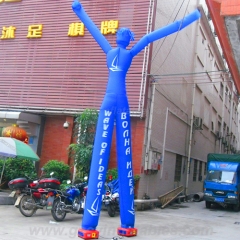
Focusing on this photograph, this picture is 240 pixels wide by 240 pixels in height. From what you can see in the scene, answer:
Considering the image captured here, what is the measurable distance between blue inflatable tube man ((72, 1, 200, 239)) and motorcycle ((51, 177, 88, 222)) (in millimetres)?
2074

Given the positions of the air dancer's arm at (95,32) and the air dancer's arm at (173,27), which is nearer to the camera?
the air dancer's arm at (173,27)

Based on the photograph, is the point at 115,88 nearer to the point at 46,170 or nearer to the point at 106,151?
the point at 106,151

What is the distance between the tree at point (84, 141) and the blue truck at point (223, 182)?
19.7ft

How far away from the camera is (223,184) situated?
15.6 meters

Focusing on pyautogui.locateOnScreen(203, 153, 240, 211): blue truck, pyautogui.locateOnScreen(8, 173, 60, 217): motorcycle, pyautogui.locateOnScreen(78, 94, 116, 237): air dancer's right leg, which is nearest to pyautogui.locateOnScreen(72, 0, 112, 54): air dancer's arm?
pyautogui.locateOnScreen(78, 94, 116, 237): air dancer's right leg

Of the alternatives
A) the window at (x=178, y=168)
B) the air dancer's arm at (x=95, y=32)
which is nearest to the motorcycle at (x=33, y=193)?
the air dancer's arm at (x=95, y=32)

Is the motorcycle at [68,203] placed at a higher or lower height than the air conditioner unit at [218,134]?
lower

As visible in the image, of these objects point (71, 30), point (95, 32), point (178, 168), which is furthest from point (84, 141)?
point (178, 168)

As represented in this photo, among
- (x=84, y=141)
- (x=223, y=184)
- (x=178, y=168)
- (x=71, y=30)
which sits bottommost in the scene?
(x=223, y=184)

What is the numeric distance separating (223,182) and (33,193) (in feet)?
30.4

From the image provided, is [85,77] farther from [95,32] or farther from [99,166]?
[99,166]

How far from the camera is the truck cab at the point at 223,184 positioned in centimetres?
1534

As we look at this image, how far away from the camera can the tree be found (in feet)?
41.9

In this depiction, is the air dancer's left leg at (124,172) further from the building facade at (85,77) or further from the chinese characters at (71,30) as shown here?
the chinese characters at (71,30)
